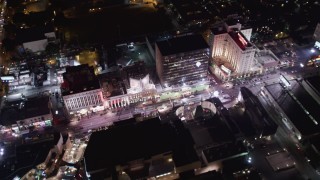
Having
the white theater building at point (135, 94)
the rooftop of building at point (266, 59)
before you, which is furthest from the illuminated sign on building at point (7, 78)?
the rooftop of building at point (266, 59)

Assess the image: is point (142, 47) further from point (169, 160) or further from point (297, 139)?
point (297, 139)

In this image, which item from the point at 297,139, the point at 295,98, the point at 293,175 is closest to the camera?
the point at 293,175

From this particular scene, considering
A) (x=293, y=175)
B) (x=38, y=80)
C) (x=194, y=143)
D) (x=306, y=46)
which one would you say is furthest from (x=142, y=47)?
(x=293, y=175)

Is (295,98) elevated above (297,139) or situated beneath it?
elevated above

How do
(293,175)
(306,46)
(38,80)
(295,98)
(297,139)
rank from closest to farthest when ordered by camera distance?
(293,175)
(297,139)
(295,98)
(38,80)
(306,46)

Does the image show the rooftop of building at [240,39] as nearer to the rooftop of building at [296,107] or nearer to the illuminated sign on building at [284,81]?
the rooftop of building at [296,107]

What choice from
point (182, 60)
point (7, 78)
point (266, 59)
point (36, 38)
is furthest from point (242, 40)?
point (7, 78)

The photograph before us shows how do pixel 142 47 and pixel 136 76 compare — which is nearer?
pixel 136 76

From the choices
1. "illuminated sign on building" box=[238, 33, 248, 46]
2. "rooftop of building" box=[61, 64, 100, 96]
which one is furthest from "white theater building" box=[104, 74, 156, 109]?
"illuminated sign on building" box=[238, 33, 248, 46]
